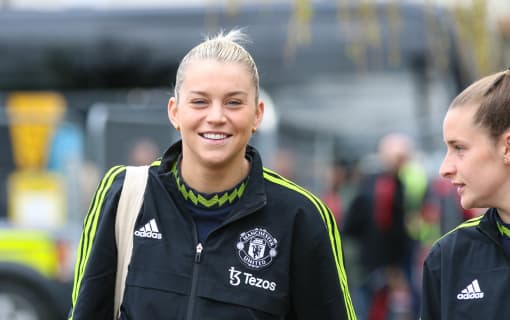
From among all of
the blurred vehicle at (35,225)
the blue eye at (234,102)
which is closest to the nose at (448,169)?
the blue eye at (234,102)

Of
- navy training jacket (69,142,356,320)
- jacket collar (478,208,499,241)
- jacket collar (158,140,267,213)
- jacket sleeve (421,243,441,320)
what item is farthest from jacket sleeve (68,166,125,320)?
jacket collar (478,208,499,241)

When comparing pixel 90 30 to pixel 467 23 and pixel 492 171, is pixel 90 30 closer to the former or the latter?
pixel 467 23

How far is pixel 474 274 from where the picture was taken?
3.11 m

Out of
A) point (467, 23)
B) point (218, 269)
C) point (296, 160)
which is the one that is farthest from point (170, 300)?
point (296, 160)

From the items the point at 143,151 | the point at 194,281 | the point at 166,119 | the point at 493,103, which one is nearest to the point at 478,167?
the point at 493,103

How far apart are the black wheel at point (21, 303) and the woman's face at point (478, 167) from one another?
23.6 ft

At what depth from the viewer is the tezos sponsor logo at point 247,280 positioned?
310 cm

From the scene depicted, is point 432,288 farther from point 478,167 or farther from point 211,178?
point 211,178

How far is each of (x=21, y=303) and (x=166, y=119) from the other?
2.17m

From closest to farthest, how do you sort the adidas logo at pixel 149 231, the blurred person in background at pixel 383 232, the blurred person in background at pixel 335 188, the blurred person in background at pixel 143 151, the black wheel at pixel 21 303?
1. the adidas logo at pixel 149 231
2. the blurred person in background at pixel 383 232
3. the blurred person in background at pixel 143 151
4. the black wheel at pixel 21 303
5. the blurred person in background at pixel 335 188

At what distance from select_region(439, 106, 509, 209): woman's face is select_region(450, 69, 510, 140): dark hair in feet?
0.07

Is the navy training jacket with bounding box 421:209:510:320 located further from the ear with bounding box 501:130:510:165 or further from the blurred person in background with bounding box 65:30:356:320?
the blurred person in background with bounding box 65:30:356:320

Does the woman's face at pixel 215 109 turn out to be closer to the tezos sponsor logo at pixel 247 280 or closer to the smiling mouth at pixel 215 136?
the smiling mouth at pixel 215 136

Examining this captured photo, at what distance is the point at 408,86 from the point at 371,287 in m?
3.36
